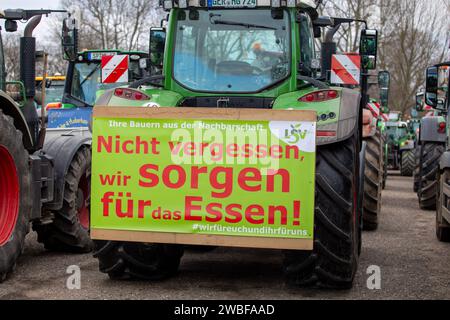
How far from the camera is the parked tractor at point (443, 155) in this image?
9.11 metres

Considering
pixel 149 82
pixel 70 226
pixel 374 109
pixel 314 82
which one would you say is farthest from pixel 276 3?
pixel 374 109

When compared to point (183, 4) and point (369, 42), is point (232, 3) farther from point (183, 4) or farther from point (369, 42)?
point (369, 42)

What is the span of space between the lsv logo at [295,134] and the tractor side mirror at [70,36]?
3412 mm

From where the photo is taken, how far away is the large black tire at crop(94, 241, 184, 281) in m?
6.62

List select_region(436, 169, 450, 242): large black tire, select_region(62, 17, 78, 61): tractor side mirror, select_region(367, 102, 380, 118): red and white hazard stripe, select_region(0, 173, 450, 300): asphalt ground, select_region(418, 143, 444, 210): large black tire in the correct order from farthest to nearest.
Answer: select_region(367, 102, 380, 118): red and white hazard stripe → select_region(418, 143, 444, 210): large black tire → select_region(436, 169, 450, 242): large black tire → select_region(62, 17, 78, 61): tractor side mirror → select_region(0, 173, 450, 300): asphalt ground

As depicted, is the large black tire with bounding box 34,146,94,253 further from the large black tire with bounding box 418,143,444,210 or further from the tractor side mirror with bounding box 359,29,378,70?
the large black tire with bounding box 418,143,444,210

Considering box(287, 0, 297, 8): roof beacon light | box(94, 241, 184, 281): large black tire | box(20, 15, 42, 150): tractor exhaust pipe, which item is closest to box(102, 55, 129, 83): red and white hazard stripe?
box(20, 15, 42, 150): tractor exhaust pipe

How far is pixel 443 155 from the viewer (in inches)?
365

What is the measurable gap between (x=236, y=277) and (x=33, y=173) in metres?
2.04

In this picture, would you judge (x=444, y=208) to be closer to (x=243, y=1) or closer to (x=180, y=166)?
(x=243, y=1)

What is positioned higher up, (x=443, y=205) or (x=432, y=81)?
(x=432, y=81)

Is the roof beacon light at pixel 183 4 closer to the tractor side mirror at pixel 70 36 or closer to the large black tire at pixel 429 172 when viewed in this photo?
the tractor side mirror at pixel 70 36
